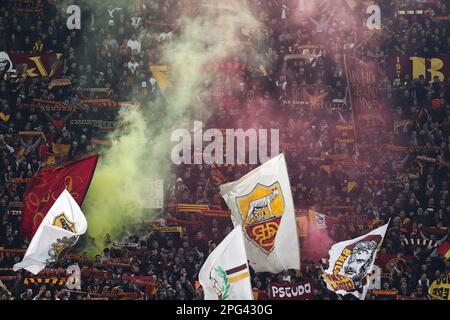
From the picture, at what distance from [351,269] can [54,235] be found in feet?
12.7

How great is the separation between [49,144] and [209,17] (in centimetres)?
426

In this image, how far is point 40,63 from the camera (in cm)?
1992

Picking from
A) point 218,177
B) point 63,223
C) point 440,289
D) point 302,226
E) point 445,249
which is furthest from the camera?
point 218,177

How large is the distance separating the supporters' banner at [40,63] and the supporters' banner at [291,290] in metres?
6.98

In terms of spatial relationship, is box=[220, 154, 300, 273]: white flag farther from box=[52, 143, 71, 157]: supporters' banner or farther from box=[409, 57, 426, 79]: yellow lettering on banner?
box=[409, 57, 426, 79]: yellow lettering on banner

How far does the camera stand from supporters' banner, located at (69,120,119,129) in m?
19.3

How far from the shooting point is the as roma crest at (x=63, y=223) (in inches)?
514

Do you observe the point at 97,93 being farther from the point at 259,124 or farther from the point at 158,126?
the point at 259,124

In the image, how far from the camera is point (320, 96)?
19812 mm

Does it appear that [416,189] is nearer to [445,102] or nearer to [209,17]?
[445,102]

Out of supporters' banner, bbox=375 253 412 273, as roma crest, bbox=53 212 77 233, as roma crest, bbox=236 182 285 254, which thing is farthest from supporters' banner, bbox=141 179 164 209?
as roma crest, bbox=53 212 77 233

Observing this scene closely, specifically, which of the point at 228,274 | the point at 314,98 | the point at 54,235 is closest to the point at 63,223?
the point at 54,235

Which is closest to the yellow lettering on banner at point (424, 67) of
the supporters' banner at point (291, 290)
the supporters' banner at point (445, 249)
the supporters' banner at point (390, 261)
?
the supporters' banner at point (445, 249)

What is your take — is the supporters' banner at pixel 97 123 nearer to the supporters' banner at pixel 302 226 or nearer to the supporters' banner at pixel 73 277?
the supporters' banner at pixel 73 277
